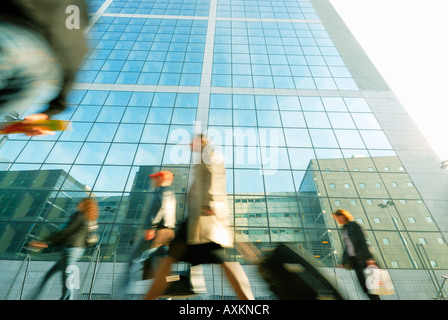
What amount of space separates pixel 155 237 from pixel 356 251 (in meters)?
3.13

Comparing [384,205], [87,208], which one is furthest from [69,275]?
[384,205]

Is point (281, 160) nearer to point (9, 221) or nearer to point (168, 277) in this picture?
point (168, 277)

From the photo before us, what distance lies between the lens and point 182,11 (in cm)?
1834

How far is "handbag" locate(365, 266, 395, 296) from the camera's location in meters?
2.48

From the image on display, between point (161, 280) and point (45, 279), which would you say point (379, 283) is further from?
point (45, 279)

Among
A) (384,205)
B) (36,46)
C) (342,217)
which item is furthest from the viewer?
(384,205)

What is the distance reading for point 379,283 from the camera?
8.25 ft

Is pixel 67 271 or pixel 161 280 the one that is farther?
pixel 67 271

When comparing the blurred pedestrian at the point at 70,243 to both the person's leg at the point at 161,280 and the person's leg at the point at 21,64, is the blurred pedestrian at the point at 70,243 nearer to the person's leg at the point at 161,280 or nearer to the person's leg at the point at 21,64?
the person's leg at the point at 161,280

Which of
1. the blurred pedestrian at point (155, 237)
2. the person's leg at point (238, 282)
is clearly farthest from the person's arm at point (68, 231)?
the person's leg at point (238, 282)

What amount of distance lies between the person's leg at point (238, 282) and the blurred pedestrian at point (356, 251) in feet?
6.79

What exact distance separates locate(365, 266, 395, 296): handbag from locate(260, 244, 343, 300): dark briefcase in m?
1.45

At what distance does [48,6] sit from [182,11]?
2207cm

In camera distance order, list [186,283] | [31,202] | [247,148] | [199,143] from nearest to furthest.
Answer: [186,283]
[199,143]
[31,202]
[247,148]
